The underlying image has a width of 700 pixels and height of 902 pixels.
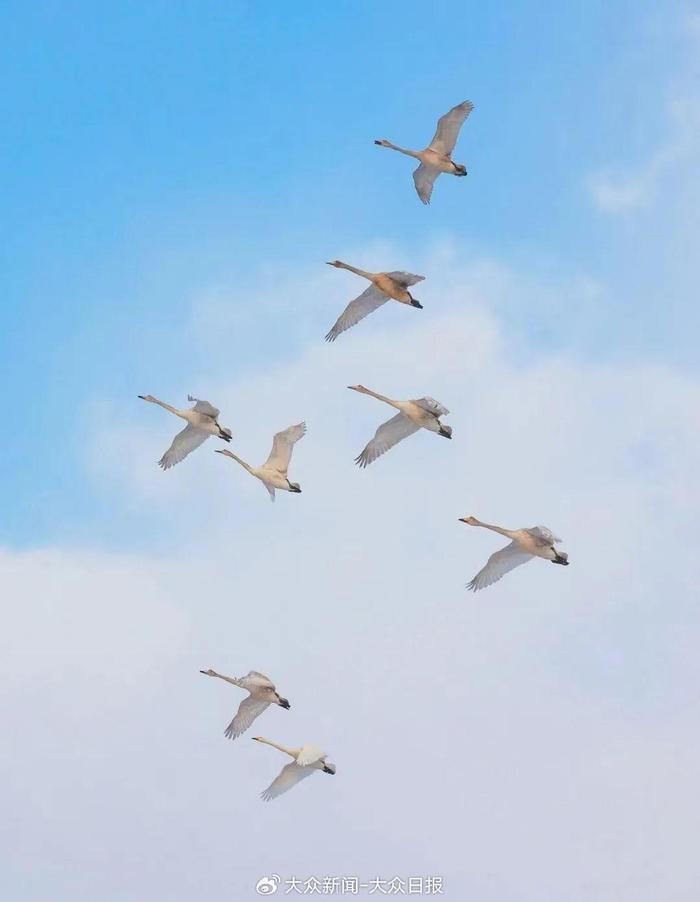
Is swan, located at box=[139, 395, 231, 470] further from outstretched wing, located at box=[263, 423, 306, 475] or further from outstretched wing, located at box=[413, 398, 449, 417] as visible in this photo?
outstretched wing, located at box=[413, 398, 449, 417]

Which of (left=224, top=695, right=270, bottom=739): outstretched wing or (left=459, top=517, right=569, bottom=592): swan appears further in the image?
(left=224, top=695, right=270, bottom=739): outstretched wing

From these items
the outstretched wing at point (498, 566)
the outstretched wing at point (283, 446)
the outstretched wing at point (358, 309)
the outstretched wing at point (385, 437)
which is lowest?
the outstretched wing at point (498, 566)

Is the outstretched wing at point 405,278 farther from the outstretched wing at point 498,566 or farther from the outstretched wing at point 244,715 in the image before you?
the outstretched wing at point 244,715

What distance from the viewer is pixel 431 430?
41.4 meters

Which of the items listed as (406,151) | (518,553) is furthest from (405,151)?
(518,553)

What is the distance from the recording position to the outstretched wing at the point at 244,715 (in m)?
41.6

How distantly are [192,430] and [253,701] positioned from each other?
806 cm

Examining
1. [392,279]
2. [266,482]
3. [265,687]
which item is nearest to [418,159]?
[392,279]

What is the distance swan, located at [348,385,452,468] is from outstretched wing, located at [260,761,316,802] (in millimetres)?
7971

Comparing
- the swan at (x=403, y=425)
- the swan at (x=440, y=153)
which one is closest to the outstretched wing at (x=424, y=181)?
the swan at (x=440, y=153)

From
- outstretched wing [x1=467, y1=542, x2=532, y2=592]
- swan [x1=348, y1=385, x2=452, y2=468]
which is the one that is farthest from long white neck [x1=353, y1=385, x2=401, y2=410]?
outstretched wing [x1=467, y1=542, x2=532, y2=592]

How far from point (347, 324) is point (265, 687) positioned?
10163 mm

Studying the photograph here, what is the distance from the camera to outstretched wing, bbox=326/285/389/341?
143 ft

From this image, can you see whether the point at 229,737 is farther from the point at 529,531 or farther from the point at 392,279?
the point at 392,279
